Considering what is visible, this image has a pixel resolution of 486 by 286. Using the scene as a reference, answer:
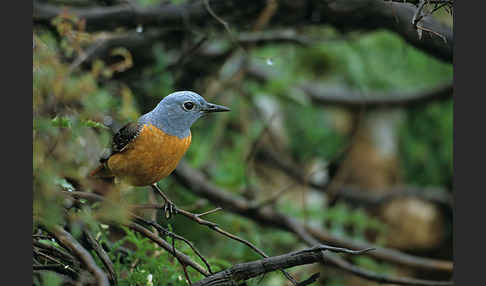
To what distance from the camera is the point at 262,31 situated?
2.42m

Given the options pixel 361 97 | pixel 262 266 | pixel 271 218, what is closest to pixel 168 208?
pixel 262 266

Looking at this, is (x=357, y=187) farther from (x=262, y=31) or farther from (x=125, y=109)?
(x=125, y=109)

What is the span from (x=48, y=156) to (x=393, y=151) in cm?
325

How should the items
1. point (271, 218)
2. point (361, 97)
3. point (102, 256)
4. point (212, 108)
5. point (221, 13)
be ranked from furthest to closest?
point (361, 97)
point (271, 218)
point (221, 13)
point (102, 256)
point (212, 108)

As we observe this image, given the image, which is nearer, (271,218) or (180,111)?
(180,111)

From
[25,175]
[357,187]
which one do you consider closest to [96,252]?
[25,175]

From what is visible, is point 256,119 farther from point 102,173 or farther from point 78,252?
point 78,252

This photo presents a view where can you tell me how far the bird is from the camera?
0.96 meters

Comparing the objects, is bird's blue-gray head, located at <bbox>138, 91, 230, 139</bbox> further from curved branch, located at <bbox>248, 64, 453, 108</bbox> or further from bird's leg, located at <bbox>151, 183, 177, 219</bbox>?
curved branch, located at <bbox>248, 64, 453, 108</bbox>

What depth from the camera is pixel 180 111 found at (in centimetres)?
96

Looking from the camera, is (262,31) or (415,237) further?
(415,237)

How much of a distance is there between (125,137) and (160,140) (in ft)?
0.29

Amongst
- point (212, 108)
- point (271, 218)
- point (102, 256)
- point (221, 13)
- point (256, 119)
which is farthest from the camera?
point (256, 119)

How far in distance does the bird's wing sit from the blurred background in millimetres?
65
